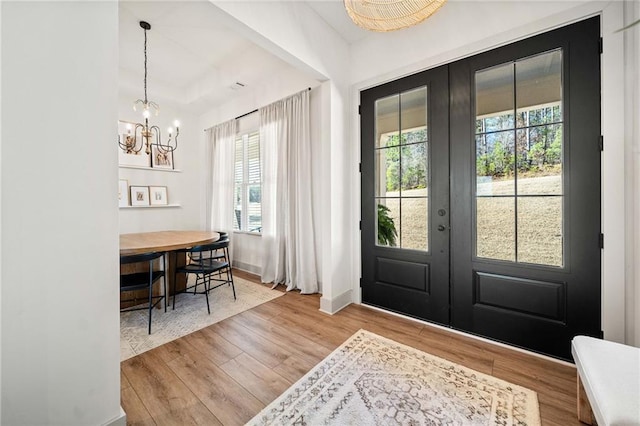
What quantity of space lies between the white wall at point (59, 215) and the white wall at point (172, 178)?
363 centimetres

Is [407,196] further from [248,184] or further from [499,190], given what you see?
[248,184]

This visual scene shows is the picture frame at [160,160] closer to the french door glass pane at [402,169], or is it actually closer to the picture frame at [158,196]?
the picture frame at [158,196]

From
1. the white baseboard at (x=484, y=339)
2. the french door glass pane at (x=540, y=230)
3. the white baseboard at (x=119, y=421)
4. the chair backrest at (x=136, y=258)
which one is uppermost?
the french door glass pane at (x=540, y=230)

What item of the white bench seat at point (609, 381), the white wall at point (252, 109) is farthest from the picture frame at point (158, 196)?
the white bench seat at point (609, 381)

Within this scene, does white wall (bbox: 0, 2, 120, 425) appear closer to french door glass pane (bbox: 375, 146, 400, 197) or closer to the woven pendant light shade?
the woven pendant light shade

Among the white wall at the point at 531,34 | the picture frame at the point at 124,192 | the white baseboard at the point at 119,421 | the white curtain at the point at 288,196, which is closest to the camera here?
the white baseboard at the point at 119,421

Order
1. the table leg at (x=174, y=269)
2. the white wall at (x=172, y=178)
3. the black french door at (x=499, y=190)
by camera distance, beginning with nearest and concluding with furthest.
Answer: the black french door at (x=499, y=190)
the table leg at (x=174, y=269)
the white wall at (x=172, y=178)

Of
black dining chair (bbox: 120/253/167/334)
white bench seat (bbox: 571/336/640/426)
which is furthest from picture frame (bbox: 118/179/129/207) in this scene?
white bench seat (bbox: 571/336/640/426)

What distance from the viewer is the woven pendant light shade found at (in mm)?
1586

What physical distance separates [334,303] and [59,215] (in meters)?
2.38

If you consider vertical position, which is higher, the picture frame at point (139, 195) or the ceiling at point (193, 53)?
the ceiling at point (193, 53)

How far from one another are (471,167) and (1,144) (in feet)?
9.62

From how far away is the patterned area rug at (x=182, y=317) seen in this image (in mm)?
2256

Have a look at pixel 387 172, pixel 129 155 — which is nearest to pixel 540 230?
pixel 387 172
